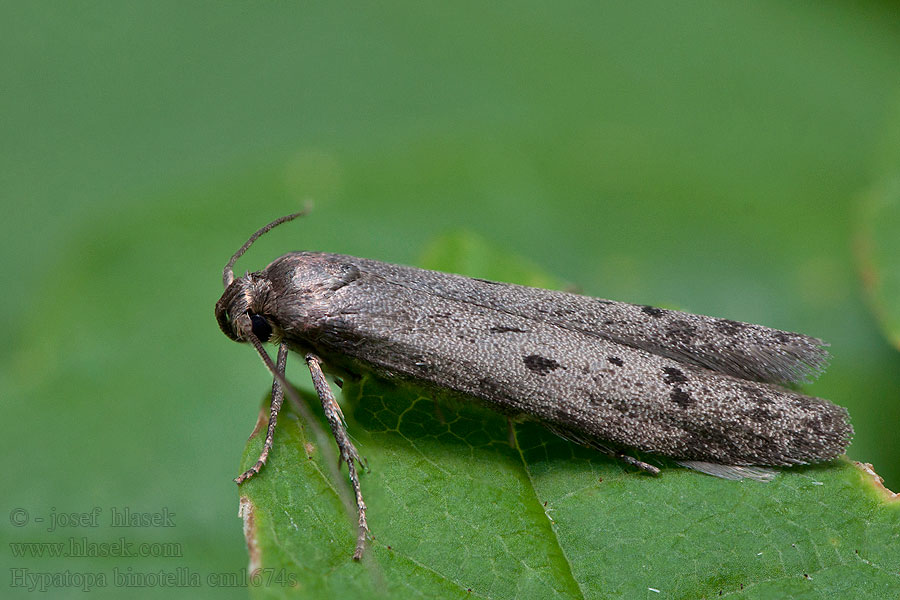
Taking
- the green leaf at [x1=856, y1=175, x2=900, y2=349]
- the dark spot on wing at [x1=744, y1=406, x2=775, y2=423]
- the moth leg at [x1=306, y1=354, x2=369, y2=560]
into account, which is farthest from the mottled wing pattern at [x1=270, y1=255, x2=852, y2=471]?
the green leaf at [x1=856, y1=175, x2=900, y2=349]

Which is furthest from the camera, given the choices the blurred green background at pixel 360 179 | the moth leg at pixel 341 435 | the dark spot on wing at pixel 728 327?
the blurred green background at pixel 360 179

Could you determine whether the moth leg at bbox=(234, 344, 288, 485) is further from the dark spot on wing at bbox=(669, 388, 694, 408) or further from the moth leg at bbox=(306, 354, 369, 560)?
the dark spot on wing at bbox=(669, 388, 694, 408)

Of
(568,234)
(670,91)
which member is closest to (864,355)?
(568,234)

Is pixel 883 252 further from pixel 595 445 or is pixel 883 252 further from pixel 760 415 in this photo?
pixel 595 445

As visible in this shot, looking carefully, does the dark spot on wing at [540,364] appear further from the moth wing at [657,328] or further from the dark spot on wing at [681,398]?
the dark spot on wing at [681,398]

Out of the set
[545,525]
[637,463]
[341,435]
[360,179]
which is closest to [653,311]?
[637,463]

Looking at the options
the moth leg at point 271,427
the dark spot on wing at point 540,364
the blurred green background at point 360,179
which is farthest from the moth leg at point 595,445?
the blurred green background at point 360,179

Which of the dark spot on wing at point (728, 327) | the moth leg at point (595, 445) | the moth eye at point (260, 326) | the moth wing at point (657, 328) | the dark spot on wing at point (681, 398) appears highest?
the dark spot on wing at point (728, 327)
